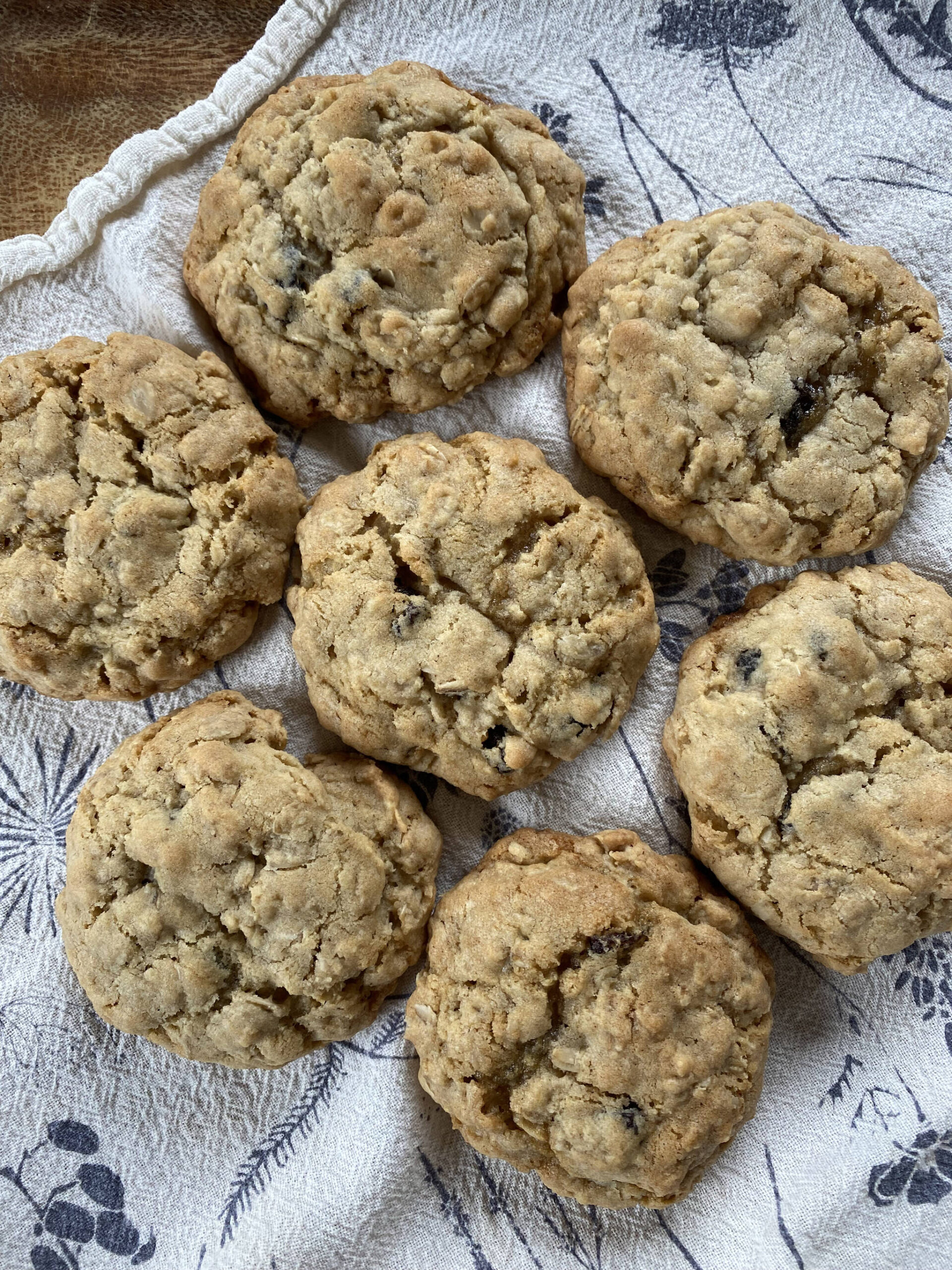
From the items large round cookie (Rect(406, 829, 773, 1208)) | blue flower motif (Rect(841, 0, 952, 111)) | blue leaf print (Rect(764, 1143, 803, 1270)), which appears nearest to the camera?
large round cookie (Rect(406, 829, 773, 1208))

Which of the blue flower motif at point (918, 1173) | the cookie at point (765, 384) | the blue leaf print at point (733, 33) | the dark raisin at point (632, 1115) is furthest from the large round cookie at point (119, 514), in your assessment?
the blue flower motif at point (918, 1173)

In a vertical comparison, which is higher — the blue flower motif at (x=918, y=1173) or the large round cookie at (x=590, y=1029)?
the large round cookie at (x=590, y=1029)

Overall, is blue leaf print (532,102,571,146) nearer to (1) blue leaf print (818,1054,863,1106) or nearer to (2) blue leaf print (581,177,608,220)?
(2) blue leaf print (581,177,608,220)

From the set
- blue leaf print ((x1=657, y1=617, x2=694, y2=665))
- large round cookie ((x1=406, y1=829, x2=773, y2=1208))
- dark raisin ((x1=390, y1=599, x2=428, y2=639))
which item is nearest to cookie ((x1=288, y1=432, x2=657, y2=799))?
dark raisin ((x1=390, y1=599, x2=428, y2=639))

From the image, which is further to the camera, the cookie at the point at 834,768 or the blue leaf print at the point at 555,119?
the blue leaf print at the point at 555,119

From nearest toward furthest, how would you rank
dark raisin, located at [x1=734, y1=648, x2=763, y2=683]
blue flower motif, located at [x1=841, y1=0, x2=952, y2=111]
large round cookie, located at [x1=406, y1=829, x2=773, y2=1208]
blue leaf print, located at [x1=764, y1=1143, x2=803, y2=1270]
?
large round cookie, located at [x1=406, y1=829, x2=773, y2=1208] < dark raisin, located at [x1=734, y1=648, x2=763, y2=683] < blue leaf print, located at [x1=764, y1=1143, x2=803, y2=1270] < blue flower motif, located at [x1=841, y1=0, x2=952, y2=111]

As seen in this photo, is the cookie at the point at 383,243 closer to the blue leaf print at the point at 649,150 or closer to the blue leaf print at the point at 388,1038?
the blue leaf print at the point at 649,150
